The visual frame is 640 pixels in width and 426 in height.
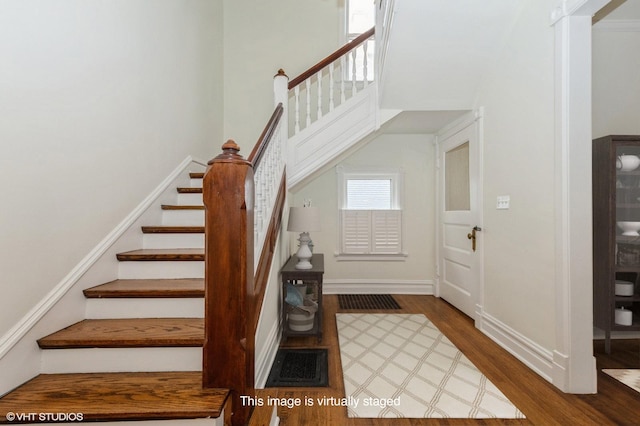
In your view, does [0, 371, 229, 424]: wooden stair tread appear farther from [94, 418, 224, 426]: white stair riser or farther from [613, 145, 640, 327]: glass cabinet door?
[613, 145, 640, 327]: glass cabinet door

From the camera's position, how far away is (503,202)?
8.43ft

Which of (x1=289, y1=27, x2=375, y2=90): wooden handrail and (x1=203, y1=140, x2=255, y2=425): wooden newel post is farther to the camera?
(x1=289, y1=27, x2=375, y2=90): wooden handrail

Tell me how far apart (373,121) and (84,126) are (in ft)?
8.18

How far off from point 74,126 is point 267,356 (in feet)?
6.21

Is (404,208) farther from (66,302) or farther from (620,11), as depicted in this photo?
(66,302)

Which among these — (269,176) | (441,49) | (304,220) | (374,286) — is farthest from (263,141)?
(374,286)

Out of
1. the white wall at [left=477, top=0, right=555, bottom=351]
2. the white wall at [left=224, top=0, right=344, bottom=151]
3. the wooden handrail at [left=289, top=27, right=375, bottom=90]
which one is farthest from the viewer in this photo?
the white wall at [left=224, top=0, right=344, bottom=151]

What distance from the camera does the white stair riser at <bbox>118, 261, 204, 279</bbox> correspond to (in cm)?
197

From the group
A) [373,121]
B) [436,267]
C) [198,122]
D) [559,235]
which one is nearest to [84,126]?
[198,122]

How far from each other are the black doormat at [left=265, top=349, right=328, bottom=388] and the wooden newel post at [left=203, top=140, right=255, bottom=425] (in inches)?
33.4

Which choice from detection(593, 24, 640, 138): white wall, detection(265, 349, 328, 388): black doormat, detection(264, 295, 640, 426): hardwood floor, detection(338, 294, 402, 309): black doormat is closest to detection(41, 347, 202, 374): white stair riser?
detection(264, 295, 640, 426): hardwood floor

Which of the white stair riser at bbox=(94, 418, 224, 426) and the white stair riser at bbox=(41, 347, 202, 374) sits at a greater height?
the white stair riser at bbox=(41, 347, 202, 374)

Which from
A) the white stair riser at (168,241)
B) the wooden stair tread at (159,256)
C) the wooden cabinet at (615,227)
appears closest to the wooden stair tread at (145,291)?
the wooden stair tread at (159,256)

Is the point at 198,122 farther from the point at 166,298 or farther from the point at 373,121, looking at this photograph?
the point at 166,298
